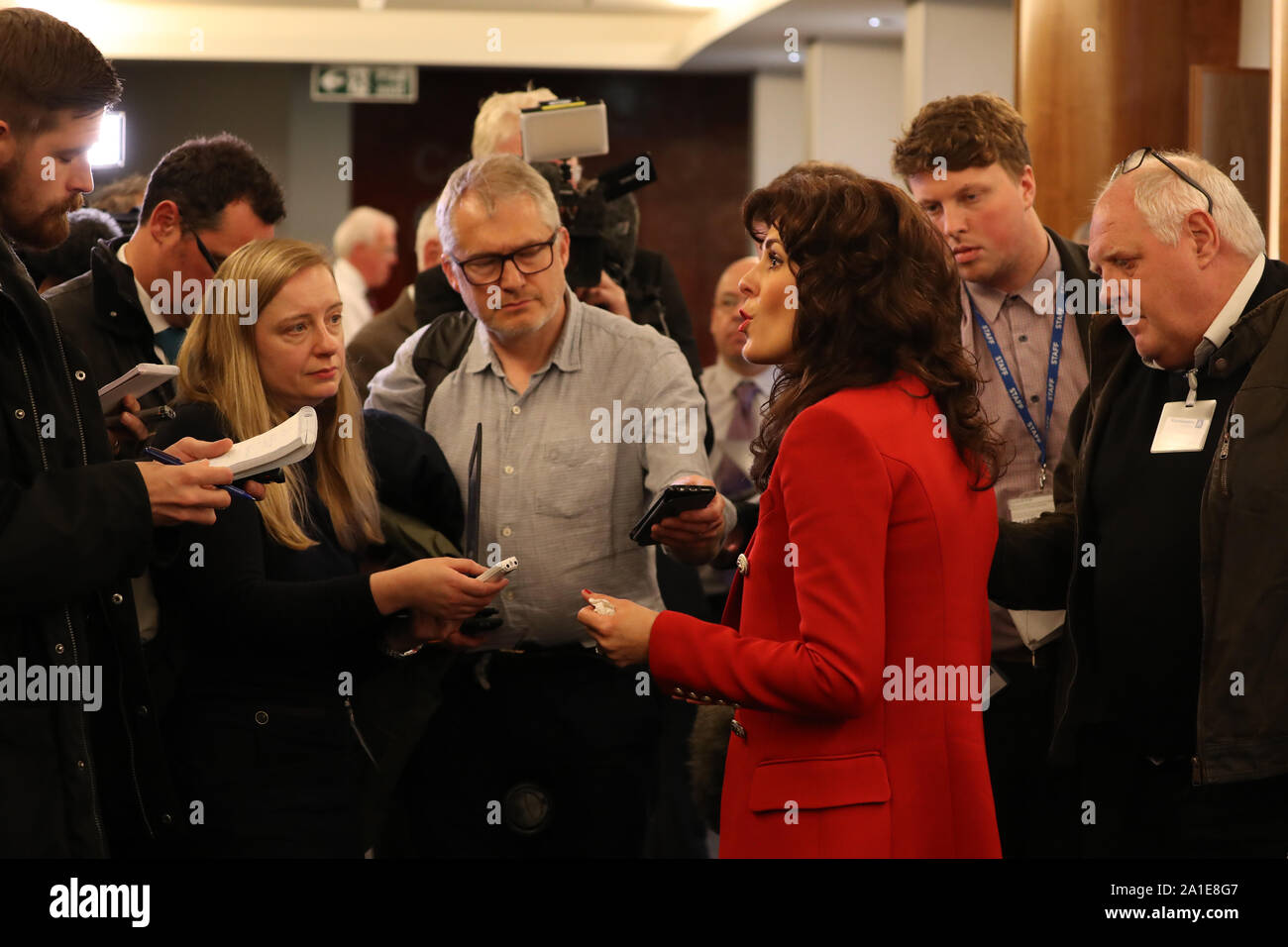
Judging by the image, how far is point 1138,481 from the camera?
86.4 inches

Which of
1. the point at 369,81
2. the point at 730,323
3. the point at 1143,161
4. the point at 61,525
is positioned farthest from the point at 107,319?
the point at 369,81

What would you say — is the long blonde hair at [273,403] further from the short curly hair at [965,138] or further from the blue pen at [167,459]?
the short curly hair at [965,138]

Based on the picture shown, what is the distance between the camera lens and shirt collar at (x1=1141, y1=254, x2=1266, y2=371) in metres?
2.09

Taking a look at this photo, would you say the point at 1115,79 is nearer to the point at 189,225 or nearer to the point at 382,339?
the point at 382,339

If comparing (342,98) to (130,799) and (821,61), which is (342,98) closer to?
(821,61)

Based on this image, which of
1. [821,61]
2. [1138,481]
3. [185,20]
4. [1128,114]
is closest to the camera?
[1138,481]

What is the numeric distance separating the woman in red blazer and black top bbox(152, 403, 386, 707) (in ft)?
1.89

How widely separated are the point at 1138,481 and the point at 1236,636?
0.34 metres

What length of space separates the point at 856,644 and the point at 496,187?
1.32m

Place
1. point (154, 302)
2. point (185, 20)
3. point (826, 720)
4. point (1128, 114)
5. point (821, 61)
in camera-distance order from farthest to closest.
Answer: point (185, 20)
point (821, 61)
point (1128, 114)
point (154, 302)
point (826, 720)

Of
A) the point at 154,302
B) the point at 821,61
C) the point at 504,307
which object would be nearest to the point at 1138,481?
the point at 504,307

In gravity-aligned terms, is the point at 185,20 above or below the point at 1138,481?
above

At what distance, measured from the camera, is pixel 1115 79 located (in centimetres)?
527
